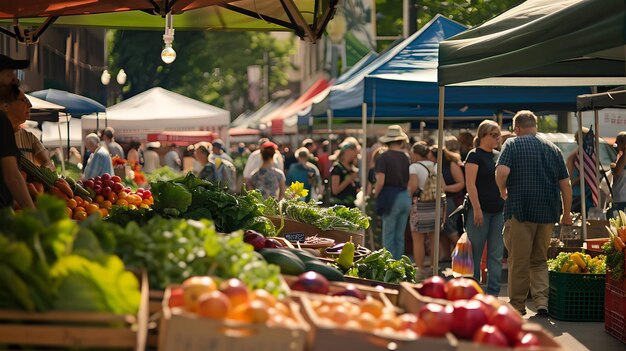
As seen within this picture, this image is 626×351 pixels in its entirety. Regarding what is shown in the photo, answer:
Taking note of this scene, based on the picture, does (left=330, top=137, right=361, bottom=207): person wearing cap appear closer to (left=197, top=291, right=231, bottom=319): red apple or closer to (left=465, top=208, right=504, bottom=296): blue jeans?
(left=465, top=208, right=504, bottom=296): blue jeans

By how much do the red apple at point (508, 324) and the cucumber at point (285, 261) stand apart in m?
1.88

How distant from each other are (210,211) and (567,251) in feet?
17.6

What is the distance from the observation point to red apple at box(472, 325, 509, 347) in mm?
3842

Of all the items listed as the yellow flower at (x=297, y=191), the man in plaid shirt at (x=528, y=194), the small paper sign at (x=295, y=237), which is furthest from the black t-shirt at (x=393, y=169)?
the small paper sign at (x=295, y=237)

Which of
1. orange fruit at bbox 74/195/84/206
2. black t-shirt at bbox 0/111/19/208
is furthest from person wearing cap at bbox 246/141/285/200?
black t-shirt at bbox 0/111/19/208

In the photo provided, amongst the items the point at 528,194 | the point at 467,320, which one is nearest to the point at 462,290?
the point at 467,320

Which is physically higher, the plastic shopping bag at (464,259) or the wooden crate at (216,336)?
the wooden crate at (216,336)

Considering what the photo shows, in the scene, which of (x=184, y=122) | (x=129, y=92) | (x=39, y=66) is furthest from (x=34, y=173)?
(x=129, y=92)

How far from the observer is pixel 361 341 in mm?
3717

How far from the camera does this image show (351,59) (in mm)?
28453

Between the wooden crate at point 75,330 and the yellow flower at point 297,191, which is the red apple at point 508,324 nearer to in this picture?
the wooden crate at point 75,330

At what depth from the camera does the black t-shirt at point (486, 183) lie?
11.8 m

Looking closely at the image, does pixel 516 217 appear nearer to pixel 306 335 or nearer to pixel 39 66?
pixel 306 335

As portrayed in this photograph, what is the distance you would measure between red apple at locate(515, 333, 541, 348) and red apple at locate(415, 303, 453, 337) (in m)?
0.27
